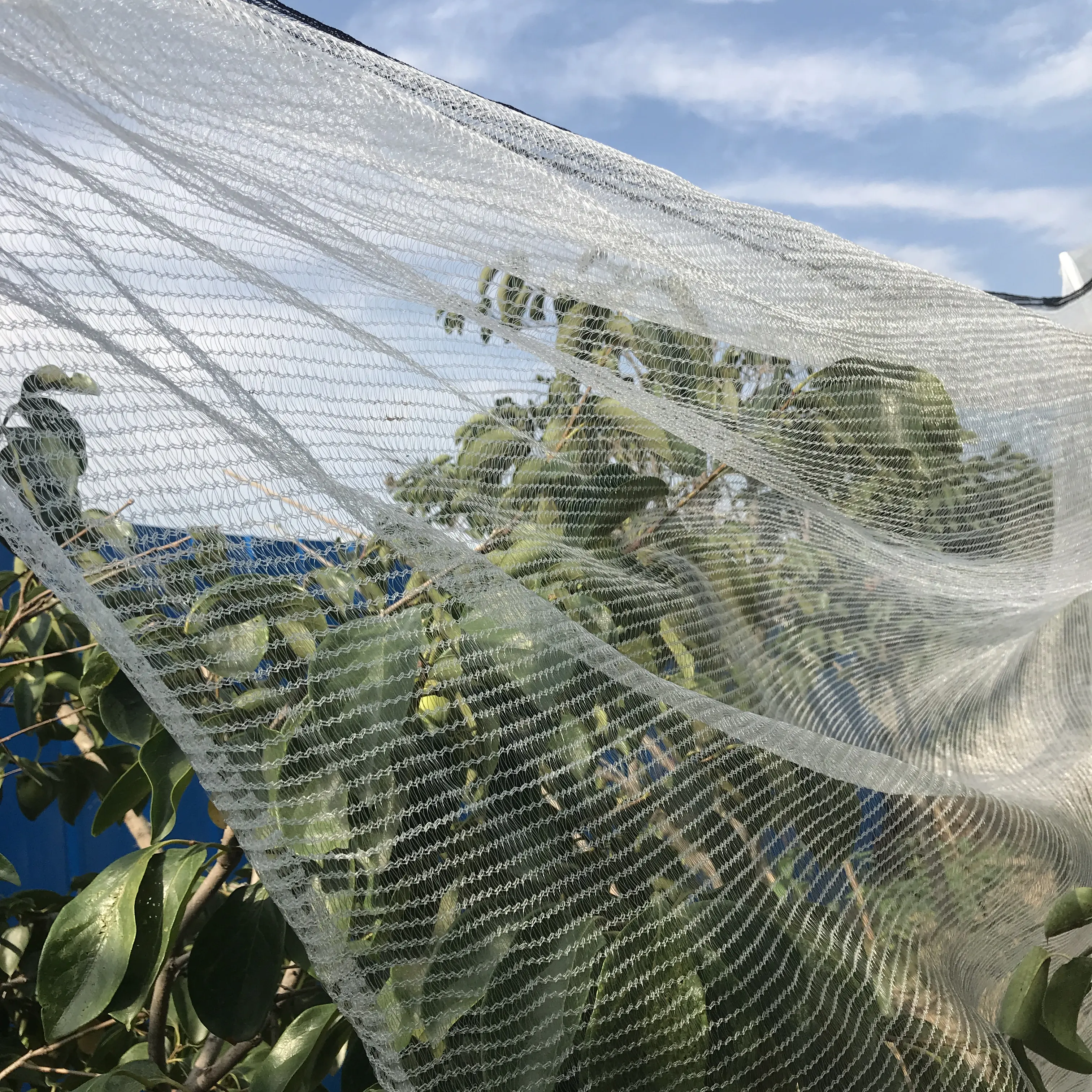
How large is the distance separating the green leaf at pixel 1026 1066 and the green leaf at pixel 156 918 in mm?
503

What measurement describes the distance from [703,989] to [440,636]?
0.20 m

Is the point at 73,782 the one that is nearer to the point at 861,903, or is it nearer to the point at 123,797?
the point at 123,797

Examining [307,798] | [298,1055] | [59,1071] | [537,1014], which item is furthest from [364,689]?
[59,1071]

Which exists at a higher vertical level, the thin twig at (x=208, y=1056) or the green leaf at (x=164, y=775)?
the green leaf at (x=164, y=775)

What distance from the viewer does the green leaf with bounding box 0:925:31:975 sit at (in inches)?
36.6

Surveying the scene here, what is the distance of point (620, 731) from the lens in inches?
20.2

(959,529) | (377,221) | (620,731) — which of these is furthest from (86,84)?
(959,529)

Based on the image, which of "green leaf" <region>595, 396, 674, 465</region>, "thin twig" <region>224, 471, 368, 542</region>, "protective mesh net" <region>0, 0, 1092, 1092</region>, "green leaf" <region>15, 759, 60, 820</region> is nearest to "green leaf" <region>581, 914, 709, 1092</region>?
"protective mesh net" <region>0, 0, 1092, 1092</region>

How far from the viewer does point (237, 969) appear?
55cm

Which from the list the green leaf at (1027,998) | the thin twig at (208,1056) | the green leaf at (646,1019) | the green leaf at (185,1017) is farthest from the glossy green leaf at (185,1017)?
the green leaf at (1027,998)

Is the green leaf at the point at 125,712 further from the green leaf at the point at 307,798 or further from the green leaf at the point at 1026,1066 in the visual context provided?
the green leaf at the point at 1026,1066

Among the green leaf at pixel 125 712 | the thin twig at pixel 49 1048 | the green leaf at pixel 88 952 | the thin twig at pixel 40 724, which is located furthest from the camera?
the thin twig at pixel 40 724

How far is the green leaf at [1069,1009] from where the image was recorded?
0.60 metres

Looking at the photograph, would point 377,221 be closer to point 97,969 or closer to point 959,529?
point 97,969
